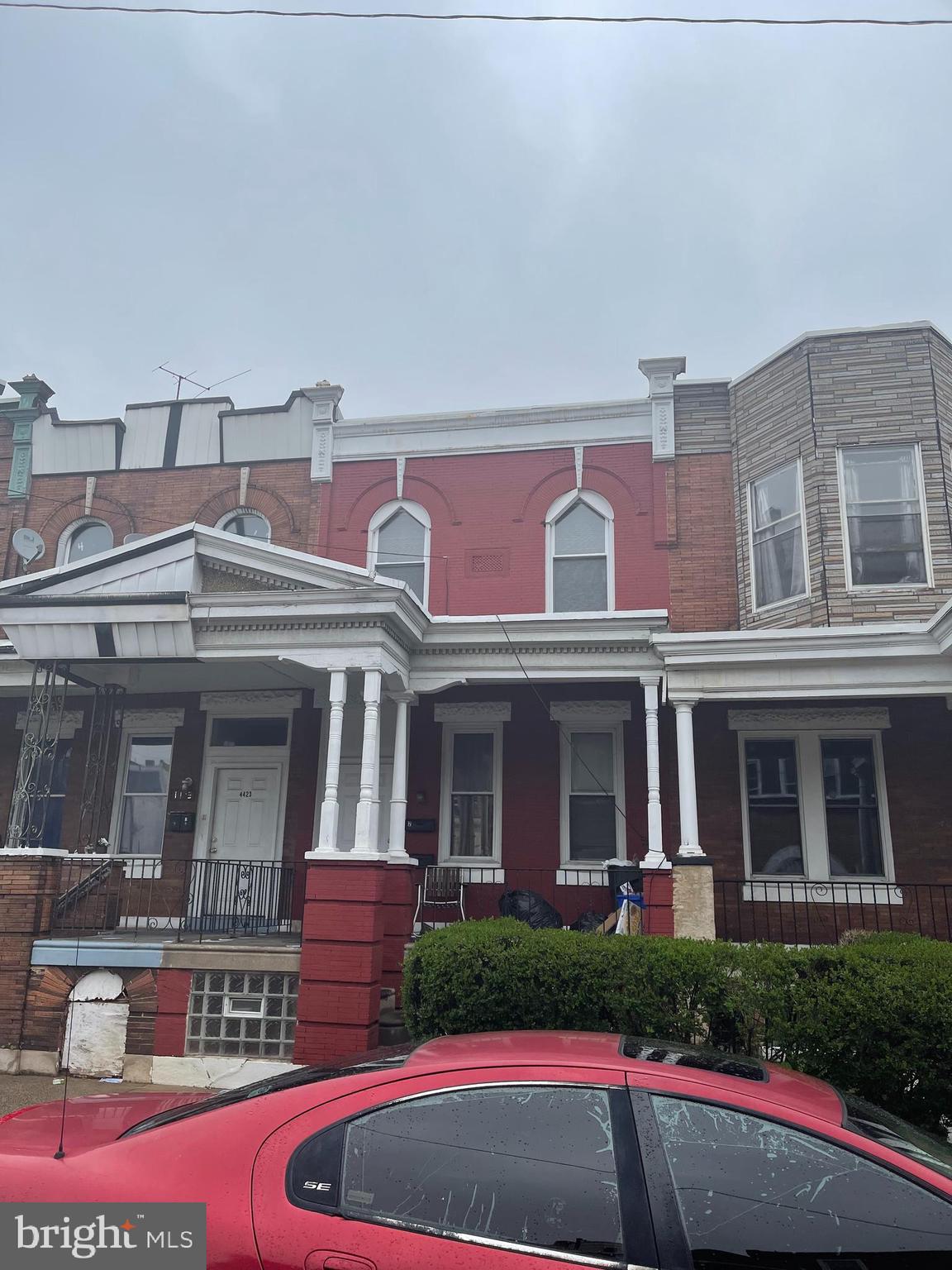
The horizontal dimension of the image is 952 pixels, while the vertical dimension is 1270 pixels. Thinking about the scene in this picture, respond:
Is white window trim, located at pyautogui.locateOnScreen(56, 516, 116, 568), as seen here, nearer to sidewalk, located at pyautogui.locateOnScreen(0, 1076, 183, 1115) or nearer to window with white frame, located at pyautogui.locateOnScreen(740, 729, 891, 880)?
sidewalk, located at pyautogui.locateOnScreen(0, 1076, 183, 1115)

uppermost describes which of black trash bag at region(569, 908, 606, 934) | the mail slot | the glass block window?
the mail slot

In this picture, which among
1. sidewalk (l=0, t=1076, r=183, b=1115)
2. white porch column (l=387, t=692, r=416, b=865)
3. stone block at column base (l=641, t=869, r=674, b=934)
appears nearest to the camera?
sidewalk (l=0, t=1076, r=183, b=1115)

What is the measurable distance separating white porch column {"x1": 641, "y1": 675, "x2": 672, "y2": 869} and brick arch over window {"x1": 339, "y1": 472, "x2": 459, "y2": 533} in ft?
15.8

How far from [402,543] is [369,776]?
519cm

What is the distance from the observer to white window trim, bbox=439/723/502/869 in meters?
12.6

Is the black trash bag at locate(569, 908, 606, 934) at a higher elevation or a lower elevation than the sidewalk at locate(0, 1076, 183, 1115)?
higher

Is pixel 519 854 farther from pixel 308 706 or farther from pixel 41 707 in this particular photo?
pixel 41 707

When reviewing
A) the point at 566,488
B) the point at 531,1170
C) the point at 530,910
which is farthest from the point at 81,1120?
the point at 566,488

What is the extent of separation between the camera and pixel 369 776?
9.94 metres

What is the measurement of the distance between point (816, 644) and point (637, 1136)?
852cm

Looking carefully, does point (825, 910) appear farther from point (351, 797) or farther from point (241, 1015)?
point (241, 1015)

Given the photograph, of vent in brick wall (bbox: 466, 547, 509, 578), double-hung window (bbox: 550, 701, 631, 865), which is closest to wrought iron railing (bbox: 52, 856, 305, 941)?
double-hung window (bbox: 550, 701, 631, 865)

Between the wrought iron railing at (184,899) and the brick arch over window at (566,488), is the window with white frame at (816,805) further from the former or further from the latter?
the wrought iron railing at (184,899)

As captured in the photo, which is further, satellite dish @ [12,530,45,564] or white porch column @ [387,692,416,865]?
satellite dish @ [12,530,45,564]
